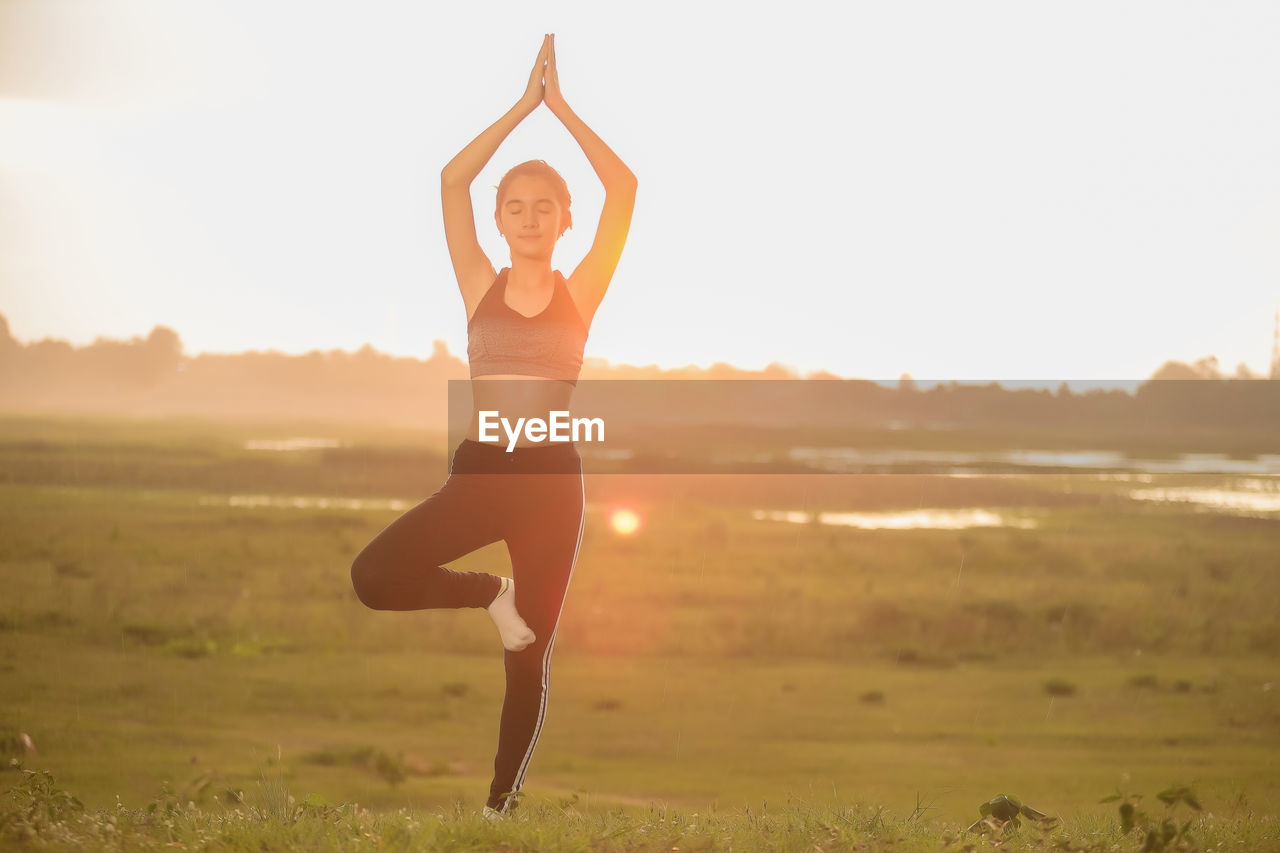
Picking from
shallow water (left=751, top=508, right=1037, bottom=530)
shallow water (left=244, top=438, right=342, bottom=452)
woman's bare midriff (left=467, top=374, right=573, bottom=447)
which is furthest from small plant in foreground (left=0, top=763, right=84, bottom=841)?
shallow water (left=244, top=438, right=342, bottom=452)

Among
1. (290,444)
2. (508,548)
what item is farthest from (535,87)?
(290,444)

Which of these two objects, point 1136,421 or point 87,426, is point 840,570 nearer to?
point 1136,421

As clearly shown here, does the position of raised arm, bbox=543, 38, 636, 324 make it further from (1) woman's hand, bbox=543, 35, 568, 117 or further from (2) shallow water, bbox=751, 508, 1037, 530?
(2) shallow water, bbox=751, 508, 1037, 530

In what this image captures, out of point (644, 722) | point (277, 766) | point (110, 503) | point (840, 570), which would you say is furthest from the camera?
point (110, 503)

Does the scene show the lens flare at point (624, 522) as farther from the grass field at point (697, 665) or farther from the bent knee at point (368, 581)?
the bent knee at point (368, 581)

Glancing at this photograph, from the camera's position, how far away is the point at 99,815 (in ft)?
14.4

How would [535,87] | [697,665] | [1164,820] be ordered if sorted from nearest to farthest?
[1164,820] → [535,87] → [697,665]

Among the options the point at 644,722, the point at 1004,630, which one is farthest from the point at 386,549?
the point at 1004,630

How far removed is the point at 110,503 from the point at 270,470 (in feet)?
22.5

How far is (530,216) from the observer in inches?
185

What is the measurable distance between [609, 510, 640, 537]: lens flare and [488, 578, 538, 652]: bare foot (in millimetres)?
25850

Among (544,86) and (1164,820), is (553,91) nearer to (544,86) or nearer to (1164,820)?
(544,86)

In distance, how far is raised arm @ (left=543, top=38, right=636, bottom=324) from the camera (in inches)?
188

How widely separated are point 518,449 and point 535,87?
1.84 meters
